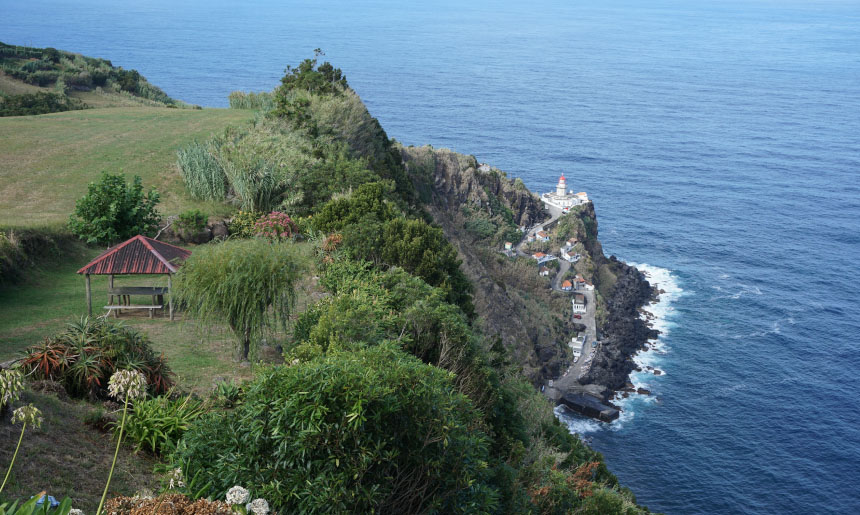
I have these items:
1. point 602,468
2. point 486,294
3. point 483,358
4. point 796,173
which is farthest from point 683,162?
point 483,358

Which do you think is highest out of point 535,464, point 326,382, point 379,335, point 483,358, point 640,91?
point 640,91

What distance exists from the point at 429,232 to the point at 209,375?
12088 millimetres

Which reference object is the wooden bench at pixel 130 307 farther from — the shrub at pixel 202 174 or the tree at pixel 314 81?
the tree at pixel 314 81

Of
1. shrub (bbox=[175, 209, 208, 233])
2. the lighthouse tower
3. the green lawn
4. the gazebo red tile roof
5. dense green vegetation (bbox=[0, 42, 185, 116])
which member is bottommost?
the lighthouse tower

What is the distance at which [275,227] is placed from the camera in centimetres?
2423

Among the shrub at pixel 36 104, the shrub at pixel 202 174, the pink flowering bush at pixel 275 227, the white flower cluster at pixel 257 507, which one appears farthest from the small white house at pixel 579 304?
the white flower cluster at pixel 257 507

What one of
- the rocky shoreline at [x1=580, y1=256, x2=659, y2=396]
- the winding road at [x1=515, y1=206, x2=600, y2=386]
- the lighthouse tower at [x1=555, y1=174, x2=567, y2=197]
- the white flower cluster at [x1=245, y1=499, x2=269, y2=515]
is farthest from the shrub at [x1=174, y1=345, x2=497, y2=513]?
the lighthouse tower at [x1=555, y1=174, x2=567, y2=197]

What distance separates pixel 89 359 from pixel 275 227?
501 inches

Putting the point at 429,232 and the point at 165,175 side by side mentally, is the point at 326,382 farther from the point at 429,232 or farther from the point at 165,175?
the point at 165,175

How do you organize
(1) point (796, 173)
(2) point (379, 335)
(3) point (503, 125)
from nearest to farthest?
(2) point (379, 335), (1) point (796, 173), (3) point (503, 125)

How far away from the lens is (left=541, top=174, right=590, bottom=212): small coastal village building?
90938mm

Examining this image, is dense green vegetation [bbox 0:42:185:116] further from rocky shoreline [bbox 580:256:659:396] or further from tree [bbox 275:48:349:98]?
rocky shoreline [bbox 580:256:659:396]

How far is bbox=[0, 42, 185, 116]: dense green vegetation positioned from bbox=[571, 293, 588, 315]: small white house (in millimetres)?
40701

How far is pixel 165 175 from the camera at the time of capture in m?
30.1
